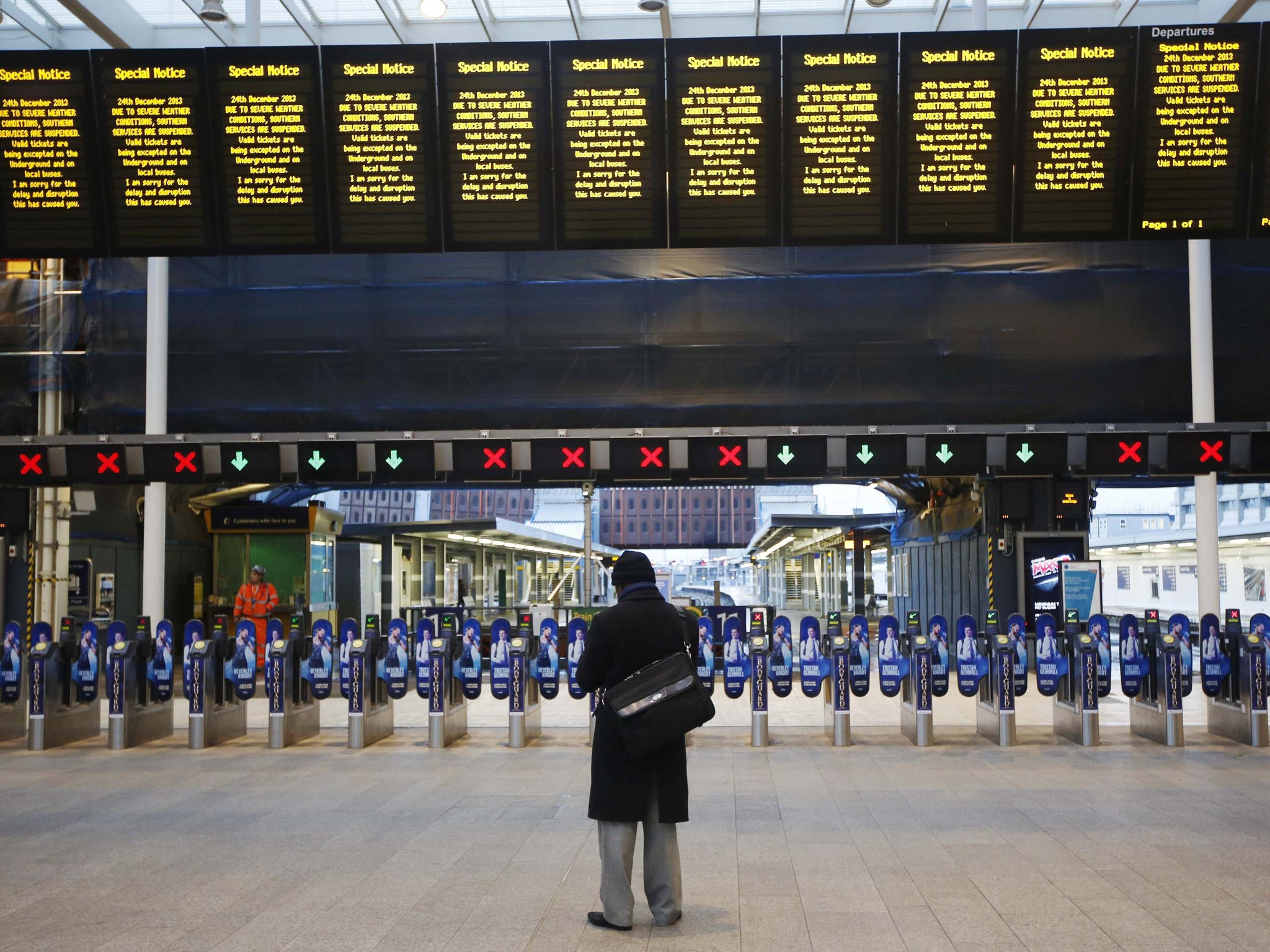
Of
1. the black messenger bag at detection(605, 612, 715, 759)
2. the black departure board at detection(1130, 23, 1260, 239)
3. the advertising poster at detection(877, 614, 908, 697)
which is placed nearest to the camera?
the black messenger bag at detection(605, 612, 715, 759)

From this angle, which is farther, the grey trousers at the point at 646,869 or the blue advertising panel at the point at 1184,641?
the blue advertising panel at the point at 1184,641

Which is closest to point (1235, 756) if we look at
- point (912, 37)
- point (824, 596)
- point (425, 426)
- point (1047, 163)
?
point (1047, 163)

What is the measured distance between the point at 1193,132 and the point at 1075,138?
32.7 inches

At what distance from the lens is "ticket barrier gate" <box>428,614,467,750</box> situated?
10797mm

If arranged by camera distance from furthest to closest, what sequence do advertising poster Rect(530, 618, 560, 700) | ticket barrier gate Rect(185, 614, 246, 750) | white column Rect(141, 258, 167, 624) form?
white column Rect(141, 258, 167, 624) → advertising poster Rect(530, 618, 560, 700) → ticket barrier gate Rect(185, 614, 246, 750)

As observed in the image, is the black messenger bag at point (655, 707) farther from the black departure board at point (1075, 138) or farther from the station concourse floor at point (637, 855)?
the black departure board at point (1075, 138)

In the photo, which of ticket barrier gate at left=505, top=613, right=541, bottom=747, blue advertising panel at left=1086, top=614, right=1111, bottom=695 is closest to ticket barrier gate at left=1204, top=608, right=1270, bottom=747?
blue advertising panel at left=1086, top=614, right=1111, bottom=695

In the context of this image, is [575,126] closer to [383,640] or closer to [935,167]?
[935,167]

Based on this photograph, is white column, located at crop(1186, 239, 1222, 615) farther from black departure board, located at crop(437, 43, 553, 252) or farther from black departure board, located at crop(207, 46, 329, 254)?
black departure board, located at crop(207, 46, 329, 254)

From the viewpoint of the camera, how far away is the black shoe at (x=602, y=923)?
501 centimetres

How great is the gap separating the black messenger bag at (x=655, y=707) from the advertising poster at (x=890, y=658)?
649cm

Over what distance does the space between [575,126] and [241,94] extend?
2.42m

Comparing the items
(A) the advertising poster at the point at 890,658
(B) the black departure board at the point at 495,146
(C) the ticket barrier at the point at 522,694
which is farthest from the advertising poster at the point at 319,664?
(A) the advertising poster at the point at 890,658

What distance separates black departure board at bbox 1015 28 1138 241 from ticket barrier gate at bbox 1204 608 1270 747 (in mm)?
4144
